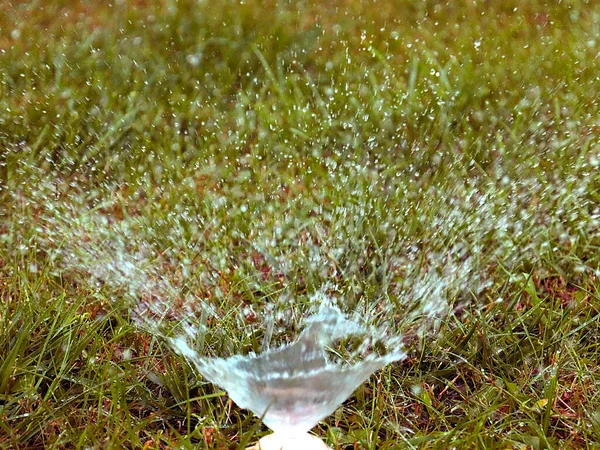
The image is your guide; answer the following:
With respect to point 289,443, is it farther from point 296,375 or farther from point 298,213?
point 298,213

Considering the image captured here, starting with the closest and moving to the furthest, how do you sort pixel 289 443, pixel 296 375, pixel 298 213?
pixel 289 443, pixel 296 375, pixel 298 213

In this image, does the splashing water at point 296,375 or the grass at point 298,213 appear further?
the grass at point 298,213

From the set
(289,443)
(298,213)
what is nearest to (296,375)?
(289,443)

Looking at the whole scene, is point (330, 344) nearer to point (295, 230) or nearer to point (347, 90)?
point (295, 230)

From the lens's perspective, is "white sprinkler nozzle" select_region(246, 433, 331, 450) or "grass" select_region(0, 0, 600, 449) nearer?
"white sprinkler nozzle" select_region(246, 433, 331, 450)

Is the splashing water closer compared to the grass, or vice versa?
the splashing water

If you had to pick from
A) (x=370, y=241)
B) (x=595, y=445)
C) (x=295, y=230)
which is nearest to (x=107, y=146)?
(x=295, y=230)

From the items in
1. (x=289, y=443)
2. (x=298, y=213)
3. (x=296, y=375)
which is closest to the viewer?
(x=289, y=443)

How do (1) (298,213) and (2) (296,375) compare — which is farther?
(1) (298,213)
